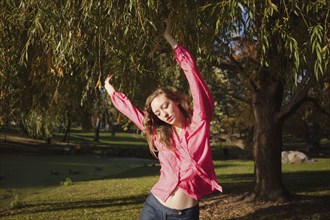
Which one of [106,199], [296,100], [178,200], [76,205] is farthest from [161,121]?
[106,199]

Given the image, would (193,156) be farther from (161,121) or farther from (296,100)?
(296,100)

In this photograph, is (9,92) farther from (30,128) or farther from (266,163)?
(266,163)

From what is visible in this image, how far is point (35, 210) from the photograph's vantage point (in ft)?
34.4

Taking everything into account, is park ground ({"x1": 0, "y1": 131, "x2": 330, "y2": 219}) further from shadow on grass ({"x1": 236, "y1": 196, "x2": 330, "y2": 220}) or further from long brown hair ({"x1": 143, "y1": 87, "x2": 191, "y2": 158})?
long brown hair ({"x1": 143, "y1": 87, "x2": 191, "y2": 158})

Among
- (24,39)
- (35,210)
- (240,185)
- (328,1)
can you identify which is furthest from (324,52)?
(240,185)

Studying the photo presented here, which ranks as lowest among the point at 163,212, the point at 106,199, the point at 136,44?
the point at 106,199

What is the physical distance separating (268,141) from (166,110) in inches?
274

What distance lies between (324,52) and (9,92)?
5.38m

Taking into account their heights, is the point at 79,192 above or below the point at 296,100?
below

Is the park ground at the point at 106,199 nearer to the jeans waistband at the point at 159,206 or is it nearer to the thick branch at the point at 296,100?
the thick branch at the point at 296,100

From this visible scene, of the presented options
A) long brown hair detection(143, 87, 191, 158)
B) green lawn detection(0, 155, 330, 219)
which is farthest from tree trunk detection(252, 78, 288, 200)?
long brown hair detection(143, 87, 191, 158)

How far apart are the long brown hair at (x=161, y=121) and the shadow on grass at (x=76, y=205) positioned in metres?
7.46

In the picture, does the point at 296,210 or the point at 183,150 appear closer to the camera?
the point at 183,150

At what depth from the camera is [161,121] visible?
9.64ft
